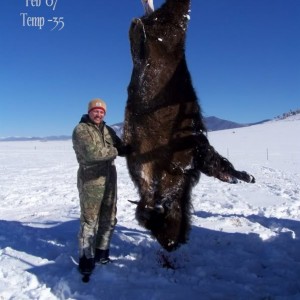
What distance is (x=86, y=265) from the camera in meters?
4.80

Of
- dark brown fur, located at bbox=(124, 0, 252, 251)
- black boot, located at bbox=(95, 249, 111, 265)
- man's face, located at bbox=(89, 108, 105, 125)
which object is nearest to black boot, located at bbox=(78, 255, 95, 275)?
black boot, located at bbox=(95, 249, 111, 265)

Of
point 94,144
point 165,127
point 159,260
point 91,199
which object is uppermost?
point 165,127

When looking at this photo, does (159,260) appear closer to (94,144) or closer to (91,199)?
(91,199)

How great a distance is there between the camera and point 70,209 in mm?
10141

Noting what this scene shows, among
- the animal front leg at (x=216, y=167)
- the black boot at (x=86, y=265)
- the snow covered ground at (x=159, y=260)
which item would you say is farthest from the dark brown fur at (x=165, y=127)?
the black boot at (x=86, y=265)

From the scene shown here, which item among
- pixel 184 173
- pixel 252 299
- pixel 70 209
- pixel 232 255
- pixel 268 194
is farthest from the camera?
pixel 268 194

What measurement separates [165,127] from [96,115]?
1374mm

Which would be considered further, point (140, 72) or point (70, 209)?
point (70, 209)

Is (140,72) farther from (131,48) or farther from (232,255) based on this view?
(232,255)

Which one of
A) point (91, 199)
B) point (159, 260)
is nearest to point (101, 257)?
point (159, 260)

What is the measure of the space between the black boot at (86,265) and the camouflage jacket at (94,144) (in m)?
1.08

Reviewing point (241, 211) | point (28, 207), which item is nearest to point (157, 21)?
point (241, 211)

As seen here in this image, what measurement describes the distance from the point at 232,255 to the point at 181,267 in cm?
93

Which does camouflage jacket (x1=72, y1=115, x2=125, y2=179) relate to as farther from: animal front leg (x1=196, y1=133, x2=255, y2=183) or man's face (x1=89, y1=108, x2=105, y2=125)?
animal front leg (x1=196, y1=133, x2=255, y2=183)
